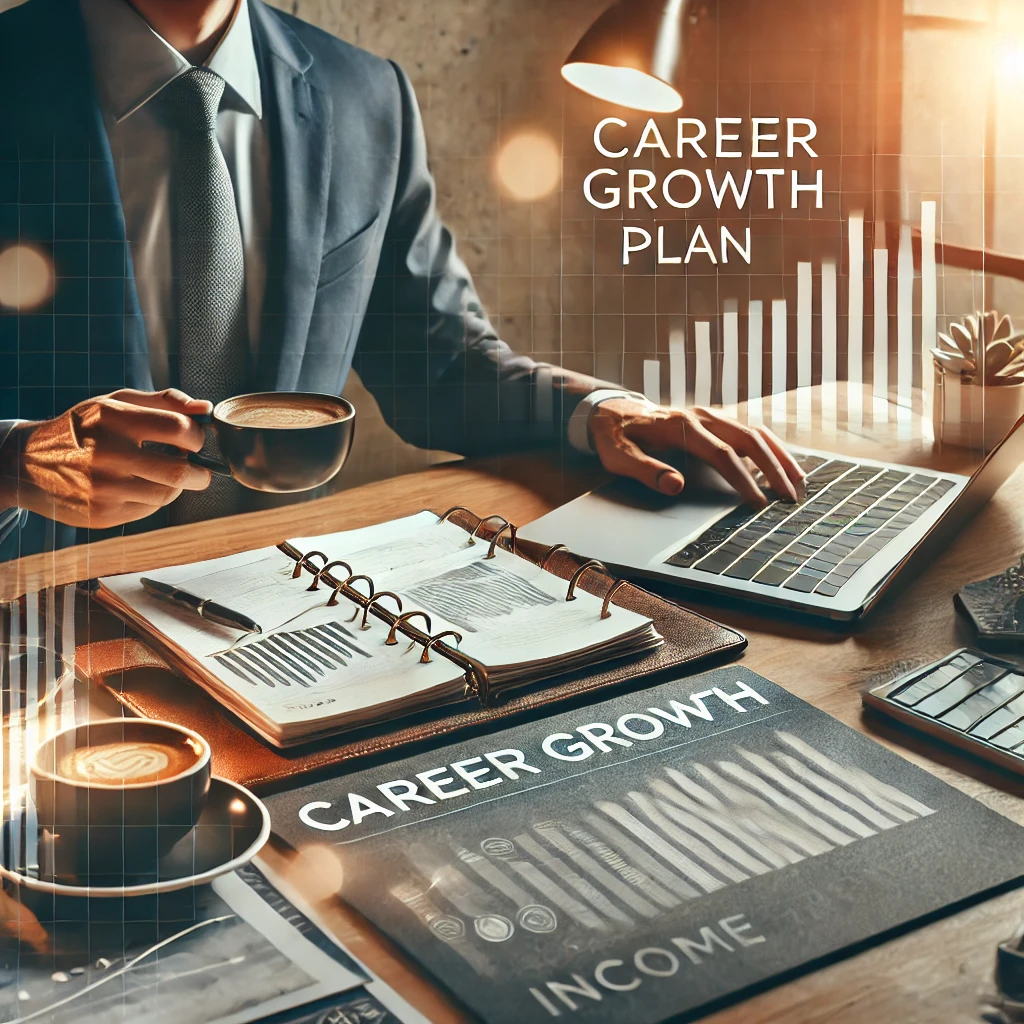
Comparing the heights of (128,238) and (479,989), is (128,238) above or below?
above

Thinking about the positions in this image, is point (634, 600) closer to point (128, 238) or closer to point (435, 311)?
point (435, 311)

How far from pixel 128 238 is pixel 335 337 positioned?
0.80 feet

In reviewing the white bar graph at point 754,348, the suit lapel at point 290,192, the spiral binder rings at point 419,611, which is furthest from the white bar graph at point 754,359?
the suit lapel at point 290,192

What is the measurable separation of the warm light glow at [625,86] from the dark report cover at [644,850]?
738mm

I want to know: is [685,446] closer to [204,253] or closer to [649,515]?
[649,515]

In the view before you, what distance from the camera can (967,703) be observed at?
2.23ft

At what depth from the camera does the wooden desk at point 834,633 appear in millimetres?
476

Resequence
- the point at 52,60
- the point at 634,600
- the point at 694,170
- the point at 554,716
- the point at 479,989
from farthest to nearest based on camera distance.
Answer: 1. the point at 694,170
2. the point at 52,60
3. the point at 634,600
4. the point at 554,716
5. the point at 479,989

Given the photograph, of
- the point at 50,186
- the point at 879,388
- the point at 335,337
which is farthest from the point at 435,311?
the point at 879,388

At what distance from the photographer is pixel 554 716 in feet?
2.32

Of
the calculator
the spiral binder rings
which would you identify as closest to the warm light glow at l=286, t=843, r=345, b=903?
the spiral binder rings

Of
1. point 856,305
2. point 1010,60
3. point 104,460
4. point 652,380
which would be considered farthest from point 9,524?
point 1010,60

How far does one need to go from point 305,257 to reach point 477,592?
512 mm

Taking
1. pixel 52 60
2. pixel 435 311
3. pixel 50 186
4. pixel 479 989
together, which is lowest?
pixel 479 989
